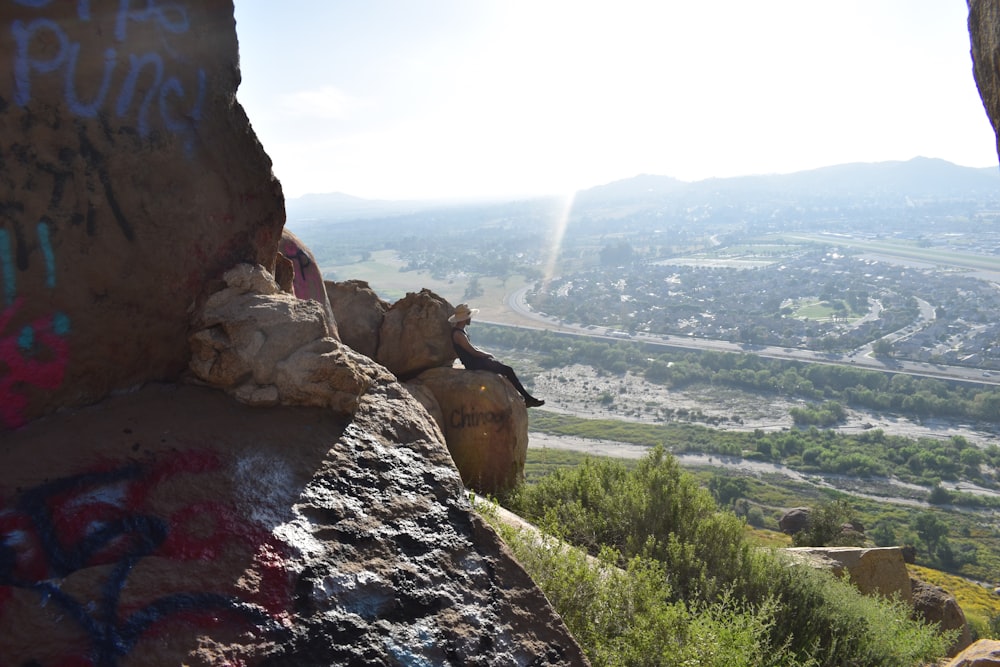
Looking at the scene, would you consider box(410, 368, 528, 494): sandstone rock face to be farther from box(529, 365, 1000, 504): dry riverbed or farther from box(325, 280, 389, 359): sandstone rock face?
box(529, 365, 1000, 504): dry riverbed

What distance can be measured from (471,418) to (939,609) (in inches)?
321

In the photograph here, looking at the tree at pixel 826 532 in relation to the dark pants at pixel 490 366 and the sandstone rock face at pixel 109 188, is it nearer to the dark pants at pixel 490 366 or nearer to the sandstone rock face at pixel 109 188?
the dark pants at pixel 490 366

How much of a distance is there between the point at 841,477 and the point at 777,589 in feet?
126

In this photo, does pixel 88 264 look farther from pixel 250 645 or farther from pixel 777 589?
pixel 777 589

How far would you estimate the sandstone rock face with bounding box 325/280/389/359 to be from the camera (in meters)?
8.15

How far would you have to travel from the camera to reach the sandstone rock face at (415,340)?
8164 mm

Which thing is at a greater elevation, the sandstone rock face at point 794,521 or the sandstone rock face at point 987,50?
the sandstone rock face at point 987,50

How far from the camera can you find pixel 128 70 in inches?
168

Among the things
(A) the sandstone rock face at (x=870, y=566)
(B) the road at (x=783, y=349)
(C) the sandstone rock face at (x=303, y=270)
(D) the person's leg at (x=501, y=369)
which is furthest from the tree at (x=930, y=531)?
(B) the road at (x=783, y=349)

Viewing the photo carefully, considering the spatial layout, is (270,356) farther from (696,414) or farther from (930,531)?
(696,414)

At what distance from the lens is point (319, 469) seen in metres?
3.84

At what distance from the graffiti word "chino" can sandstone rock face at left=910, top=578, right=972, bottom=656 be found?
23.9ft

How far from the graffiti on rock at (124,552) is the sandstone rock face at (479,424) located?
4.20m

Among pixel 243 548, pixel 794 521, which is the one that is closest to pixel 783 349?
pixel 794 521
